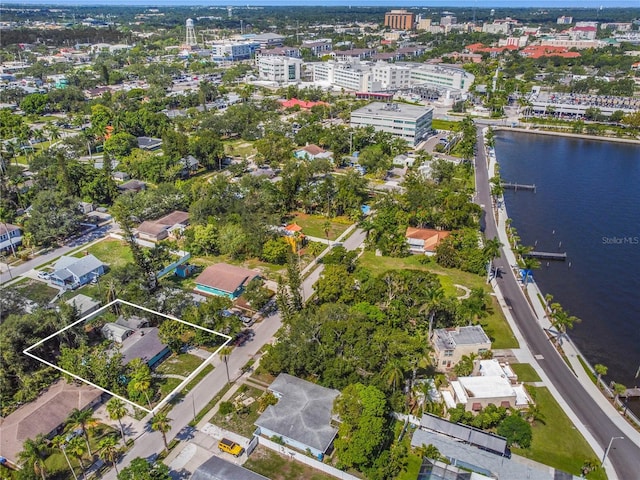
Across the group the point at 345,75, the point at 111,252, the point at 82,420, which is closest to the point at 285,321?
the point at 82,420

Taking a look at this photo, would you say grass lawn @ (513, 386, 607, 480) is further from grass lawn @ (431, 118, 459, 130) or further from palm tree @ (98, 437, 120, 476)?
grass lawn @ (431, 118, 459, 130)

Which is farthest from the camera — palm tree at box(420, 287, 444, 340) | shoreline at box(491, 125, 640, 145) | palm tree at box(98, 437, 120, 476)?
shoreline at box(491, 125, 640, 145)

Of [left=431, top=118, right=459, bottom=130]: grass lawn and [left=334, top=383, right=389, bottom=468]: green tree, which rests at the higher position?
[left=431, top=118, right=459, bottom=130]: grass lawn

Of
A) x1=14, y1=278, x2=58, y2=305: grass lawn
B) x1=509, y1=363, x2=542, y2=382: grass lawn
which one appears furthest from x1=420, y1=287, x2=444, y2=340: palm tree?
x1=14, y1=278, x2=58, y2=305: grass lawn

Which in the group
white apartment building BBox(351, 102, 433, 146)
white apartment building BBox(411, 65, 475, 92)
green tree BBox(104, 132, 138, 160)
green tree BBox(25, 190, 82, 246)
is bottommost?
green tree BBox(25, 190, 82, 246)

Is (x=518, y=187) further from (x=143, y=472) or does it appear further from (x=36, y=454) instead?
(x=36, y=454)

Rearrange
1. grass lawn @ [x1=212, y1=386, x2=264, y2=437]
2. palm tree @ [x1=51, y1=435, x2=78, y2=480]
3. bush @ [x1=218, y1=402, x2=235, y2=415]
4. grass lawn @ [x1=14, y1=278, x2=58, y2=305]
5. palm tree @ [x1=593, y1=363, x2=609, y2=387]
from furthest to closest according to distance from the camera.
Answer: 1. grass lawn @ [x1=14, y1=278, x2=58, y2=305]
2. palm tree @ [x1=593, y1=363, x2=609, y2=387]
3. bush @ [x1=218, y1=402, x2=235, y2=415]
4. grass lawn @ [x1=212, y1=386, x2=264, y2=437]
5. palm tree @ [x1=51, y1=435, x2=78, y2=480]

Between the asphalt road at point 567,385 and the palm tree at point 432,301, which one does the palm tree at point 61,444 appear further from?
the asphalt road at point 567,385
